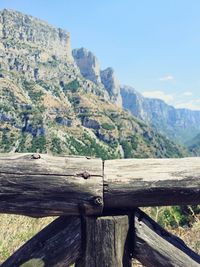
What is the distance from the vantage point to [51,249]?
2.60m

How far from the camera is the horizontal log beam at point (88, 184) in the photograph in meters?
2.52

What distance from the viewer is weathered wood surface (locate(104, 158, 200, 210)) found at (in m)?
2.60

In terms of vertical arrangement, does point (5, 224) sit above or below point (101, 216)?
below

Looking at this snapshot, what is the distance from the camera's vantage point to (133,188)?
260cm

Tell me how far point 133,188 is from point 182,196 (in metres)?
0.32

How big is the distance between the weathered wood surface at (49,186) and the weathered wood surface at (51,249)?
0.43 ft

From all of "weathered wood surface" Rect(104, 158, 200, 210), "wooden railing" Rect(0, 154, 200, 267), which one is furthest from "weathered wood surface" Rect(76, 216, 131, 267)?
"weathered wood surface" Rect(104, 158, 200, 210)

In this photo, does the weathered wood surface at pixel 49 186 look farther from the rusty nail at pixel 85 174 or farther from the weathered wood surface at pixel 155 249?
the weathered wood surface at pixel 155 249

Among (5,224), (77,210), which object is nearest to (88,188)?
(77,210)

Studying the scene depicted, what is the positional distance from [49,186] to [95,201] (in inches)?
11.2

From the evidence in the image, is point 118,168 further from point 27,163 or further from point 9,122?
point 9,122

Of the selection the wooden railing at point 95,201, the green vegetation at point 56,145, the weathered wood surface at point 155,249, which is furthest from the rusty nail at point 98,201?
the green vegetation at point 56,145

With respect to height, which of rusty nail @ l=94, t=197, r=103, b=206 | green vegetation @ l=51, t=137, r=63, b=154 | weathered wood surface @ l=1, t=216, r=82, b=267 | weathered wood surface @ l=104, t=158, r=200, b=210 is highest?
weathered wood surface @ l=104, t=158, r=200, b=210

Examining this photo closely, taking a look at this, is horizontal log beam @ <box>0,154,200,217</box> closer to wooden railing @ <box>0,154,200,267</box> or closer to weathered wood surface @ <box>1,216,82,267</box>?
wooden railing @ <box>0,154,200,267</box>
